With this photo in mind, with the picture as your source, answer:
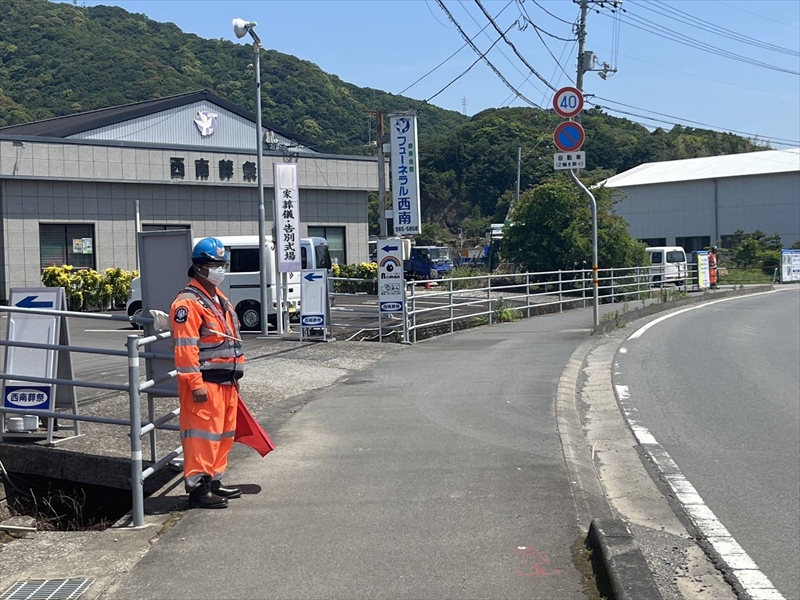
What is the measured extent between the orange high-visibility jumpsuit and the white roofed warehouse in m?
55.2

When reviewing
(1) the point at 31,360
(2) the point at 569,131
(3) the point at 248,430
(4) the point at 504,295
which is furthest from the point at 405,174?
(3) the point at 248,430

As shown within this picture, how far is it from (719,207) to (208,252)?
60206mm

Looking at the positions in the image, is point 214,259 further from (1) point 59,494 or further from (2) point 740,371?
(2) point 740,371

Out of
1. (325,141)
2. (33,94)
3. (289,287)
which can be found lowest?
(289,287)

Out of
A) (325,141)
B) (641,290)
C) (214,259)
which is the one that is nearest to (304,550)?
(214,259)

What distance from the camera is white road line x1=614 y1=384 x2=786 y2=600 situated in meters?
5.15

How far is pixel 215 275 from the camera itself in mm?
6051

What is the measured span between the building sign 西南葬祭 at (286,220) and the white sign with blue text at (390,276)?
1.85 m

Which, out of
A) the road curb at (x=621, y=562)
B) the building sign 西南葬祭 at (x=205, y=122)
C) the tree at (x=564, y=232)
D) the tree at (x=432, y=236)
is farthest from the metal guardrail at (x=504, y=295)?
the tree at (x=432, y=236)

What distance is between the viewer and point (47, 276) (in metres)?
25.5

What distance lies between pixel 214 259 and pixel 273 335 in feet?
39.9

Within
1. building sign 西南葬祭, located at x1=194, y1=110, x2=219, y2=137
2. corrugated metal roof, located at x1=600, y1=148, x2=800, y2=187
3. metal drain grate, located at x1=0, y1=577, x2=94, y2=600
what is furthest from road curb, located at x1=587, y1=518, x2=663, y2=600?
corrugated metal roof, located at x1=600, y1=148, x2=800, y2=187

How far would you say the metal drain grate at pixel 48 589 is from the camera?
4500 mm

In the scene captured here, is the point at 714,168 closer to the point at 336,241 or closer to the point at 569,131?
the point at 336,241
